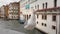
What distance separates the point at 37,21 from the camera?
22.6 feet

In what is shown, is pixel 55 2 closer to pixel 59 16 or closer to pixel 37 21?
pixel 59 16

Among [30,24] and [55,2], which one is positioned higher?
[55,2]

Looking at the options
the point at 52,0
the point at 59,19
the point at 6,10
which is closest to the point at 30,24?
the point at 52,0

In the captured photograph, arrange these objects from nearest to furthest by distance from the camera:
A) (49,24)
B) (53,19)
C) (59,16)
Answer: (59,16) < (53,19) < (49,24)

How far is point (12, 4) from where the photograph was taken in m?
22.8

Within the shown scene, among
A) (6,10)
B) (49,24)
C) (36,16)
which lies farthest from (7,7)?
(49,24)

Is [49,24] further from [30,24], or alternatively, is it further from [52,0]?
[30,24]

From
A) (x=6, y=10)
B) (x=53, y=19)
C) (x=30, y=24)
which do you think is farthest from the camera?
(x=6, y=10)

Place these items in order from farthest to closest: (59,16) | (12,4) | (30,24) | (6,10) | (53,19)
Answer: (6,10) → (12,4) → (30,24) → (53,19) → (59,16)

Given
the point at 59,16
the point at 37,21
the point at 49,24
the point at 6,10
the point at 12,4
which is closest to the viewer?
the point at 59,16

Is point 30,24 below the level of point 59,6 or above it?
below

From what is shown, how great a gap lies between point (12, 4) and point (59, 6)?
19019mm

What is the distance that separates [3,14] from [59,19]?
2105 cm

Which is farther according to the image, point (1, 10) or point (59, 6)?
point (1, 10)
